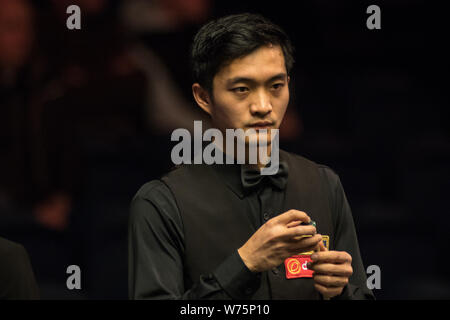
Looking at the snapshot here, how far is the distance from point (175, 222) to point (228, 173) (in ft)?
0.42

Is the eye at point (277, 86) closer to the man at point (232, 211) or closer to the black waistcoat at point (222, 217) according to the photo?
the man at point (232, 211)

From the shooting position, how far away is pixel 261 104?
117 cm

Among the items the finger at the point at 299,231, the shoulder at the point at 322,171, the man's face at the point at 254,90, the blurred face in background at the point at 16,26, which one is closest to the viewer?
the finger at the point at 299,231

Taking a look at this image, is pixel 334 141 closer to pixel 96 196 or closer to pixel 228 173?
pixel 96 196

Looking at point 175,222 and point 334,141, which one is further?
point 334,141

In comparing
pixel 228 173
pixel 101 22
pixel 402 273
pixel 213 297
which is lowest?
pixel 402 273

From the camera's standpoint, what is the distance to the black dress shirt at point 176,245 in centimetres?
112

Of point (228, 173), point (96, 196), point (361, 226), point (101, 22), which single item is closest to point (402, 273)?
point (361, 226)

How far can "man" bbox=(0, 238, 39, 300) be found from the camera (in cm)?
117

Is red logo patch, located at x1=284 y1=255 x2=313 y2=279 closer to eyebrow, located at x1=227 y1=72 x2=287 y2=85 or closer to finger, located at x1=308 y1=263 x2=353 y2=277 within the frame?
finger, located at x1=308 y1=263 x2=353 y2=277

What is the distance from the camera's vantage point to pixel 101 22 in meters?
2.25

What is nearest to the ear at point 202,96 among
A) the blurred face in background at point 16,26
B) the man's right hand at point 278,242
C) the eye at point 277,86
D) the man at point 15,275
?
the eye at point 277,86

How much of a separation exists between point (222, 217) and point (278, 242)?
0.47 feet

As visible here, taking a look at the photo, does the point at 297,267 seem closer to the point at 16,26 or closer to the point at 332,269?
the point at 332,269
